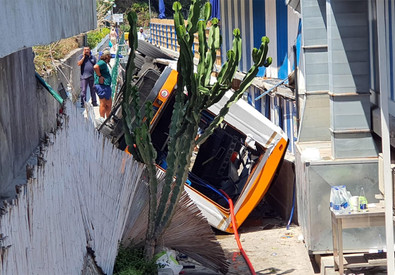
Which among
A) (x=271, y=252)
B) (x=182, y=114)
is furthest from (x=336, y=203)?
(x=271, y=252)

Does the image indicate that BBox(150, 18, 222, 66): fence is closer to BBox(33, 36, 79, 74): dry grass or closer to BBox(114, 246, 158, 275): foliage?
BBox(33, 36, 79, 74): dry grass

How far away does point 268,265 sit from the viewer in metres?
10.1

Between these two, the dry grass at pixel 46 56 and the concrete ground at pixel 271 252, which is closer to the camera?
the concrete ground at pixel 271 252

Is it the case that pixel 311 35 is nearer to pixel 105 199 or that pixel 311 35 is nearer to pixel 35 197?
pixel 105 199

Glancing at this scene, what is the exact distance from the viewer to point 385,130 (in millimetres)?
7387

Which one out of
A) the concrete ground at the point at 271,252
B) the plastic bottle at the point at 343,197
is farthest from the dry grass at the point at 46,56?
the plastic bottle at the point at 343,197

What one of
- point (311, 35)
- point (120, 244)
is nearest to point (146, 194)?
point (120, 244)

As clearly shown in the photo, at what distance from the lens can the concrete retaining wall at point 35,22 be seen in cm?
456

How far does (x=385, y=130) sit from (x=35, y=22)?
343 centimetres

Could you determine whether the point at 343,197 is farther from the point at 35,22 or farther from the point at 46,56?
the point at 46,56

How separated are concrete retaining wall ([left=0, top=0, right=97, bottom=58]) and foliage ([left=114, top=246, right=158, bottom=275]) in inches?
89.1

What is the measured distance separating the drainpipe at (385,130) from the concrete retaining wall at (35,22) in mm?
2757

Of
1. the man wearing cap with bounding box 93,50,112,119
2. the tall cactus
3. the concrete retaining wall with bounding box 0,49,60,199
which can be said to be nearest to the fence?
the man wearing cap with bounding box 93,50,112,119

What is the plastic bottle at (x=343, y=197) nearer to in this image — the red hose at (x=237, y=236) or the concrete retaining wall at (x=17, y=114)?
the red hose at (x=237, y=236)
